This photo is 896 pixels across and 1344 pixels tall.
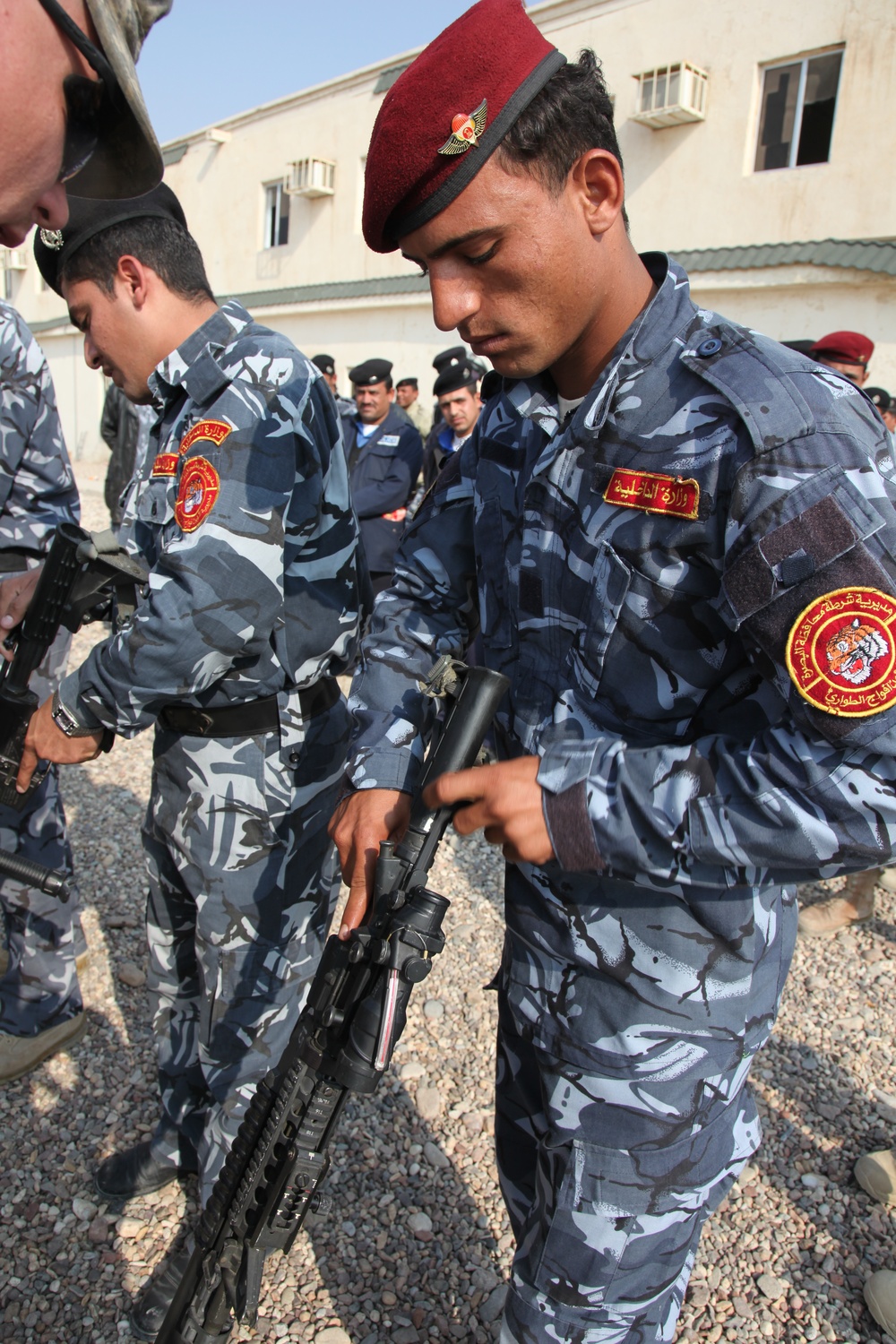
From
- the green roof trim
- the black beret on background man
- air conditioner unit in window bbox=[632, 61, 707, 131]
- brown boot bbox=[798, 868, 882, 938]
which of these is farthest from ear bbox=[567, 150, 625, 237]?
air conditioner unit in window bbox=[632, 61, 707, 131]

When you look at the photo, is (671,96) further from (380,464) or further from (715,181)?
(380,464)

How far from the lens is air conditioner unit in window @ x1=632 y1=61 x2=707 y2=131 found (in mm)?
10953

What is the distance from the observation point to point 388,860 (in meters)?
1.34

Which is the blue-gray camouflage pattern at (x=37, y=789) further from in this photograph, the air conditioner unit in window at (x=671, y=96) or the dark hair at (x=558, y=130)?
the air conditioner unit in window at (x=671, y=96)

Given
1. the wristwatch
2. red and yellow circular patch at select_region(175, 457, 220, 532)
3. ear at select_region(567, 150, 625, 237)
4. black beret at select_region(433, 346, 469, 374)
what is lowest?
black beret at select_region(433, 346, 469, 374)

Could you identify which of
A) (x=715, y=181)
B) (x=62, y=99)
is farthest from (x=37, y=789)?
(x=715, y=181)

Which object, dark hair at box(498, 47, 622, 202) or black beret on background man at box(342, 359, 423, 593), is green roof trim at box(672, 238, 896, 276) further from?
dark hair at box(498, 47, 622, 202)

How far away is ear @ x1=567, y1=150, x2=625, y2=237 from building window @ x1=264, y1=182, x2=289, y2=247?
1817cm

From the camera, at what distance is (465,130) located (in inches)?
49.3

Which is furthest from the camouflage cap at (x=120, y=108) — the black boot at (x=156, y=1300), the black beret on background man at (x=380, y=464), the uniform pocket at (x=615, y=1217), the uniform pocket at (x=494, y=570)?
the black beret on background man at (x=380, y=464)

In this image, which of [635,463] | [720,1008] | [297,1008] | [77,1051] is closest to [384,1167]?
[297,1008]

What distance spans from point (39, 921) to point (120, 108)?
96.4 inches

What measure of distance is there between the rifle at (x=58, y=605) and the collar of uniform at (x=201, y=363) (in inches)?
15.7

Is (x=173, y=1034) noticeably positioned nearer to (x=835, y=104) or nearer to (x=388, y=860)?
(x=388, y=860)
